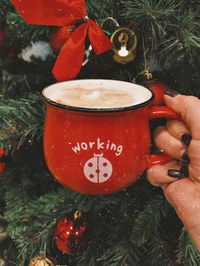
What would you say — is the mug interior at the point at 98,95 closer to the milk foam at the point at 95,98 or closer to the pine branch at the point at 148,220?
the milk foam at the point at 95,98

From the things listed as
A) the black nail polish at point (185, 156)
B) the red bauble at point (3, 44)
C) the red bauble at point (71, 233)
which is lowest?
the red bauble at point (71, 233)

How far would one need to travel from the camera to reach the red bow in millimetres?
502

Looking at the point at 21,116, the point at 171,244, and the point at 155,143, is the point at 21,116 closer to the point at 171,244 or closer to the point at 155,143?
the point at 155,143

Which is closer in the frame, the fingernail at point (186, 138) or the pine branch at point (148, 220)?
the fingernail at point (186, 138)

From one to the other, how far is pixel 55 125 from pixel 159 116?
0.14 meters

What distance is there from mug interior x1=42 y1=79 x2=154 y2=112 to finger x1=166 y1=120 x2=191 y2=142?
0.19ft

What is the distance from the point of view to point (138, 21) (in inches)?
20.7

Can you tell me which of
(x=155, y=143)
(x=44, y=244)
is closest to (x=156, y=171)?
(x=155, y=143)

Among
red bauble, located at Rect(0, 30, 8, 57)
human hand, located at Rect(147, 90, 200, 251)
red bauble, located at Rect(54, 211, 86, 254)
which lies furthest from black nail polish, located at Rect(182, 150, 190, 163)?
red bauble, located at Rect(0, 30, 8, 57)

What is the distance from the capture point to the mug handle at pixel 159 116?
0.49m

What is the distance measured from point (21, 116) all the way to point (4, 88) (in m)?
0.15

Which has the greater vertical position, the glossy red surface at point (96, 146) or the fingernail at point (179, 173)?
the glossy red surface at point (96, 146)

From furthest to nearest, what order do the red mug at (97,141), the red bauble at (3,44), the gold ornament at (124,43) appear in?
the red bauble at (3,44)
the gold ornament at (124,43)
the red mug at (97,141)

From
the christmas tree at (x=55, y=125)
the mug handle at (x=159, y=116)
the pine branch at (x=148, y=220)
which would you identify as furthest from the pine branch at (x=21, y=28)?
the pine branch at (x=148, y=220)
